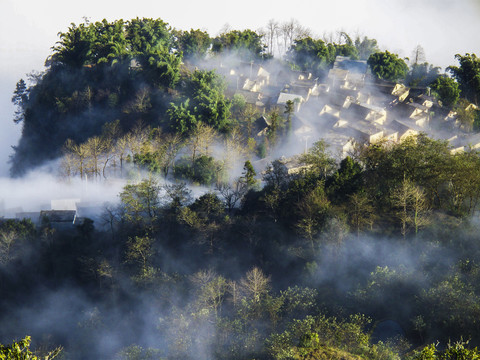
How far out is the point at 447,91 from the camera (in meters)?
50.4

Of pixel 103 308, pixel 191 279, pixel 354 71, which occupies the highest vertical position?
pixel 354 71

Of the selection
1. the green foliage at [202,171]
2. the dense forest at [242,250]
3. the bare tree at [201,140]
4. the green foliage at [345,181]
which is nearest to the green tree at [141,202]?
the dense forest at [242,250]

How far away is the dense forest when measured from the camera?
24.2 m

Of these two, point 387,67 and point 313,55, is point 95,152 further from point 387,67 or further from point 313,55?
point 313,55

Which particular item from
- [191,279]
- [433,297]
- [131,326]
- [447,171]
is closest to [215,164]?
[191,279]

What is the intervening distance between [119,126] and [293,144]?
15.6 m

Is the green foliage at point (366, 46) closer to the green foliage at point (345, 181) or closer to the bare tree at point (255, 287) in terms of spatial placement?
the green foliage at point (345, 181)

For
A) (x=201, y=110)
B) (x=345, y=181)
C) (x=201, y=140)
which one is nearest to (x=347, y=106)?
(x=201, y=110)

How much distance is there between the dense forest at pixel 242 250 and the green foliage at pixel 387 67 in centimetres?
1408

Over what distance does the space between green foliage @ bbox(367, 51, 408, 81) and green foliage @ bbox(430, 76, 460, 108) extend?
499 cm

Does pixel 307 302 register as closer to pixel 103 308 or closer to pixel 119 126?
pixel 103 308

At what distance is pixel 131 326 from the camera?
2864cm

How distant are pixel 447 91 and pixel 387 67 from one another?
734cm

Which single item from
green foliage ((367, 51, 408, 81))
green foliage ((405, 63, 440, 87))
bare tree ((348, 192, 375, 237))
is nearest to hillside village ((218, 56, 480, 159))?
green foliage ((367, 51, 408, 81))
